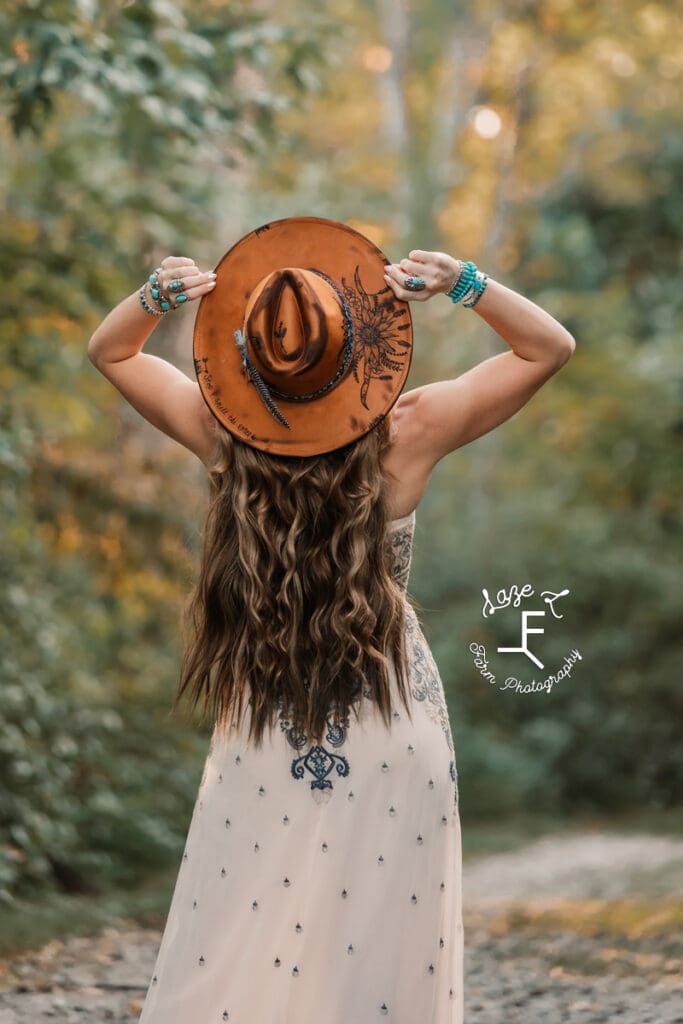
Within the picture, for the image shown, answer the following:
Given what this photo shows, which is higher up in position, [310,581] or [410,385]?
[410,385]

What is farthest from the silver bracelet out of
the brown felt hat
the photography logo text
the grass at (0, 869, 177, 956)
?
the photography logo text

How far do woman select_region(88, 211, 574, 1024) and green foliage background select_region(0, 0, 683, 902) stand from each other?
267cm

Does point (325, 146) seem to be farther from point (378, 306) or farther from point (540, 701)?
point (378, 306)

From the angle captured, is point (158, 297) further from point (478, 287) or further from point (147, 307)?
point (478, 287)

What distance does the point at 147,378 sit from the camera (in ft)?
9.96

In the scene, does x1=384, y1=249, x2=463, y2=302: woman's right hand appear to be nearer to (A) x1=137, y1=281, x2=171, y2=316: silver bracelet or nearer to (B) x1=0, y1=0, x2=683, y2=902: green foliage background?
(A) x1=137, y1=281, x2=171, y2=316: silver bracelet

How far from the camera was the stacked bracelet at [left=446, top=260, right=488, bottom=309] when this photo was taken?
9.11 feet

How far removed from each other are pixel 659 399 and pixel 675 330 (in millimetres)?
1144

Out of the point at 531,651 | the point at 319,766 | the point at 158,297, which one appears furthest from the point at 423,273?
the point at 531,651

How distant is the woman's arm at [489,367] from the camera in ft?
8.99

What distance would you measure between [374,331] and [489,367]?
256 mm

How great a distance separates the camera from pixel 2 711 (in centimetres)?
627

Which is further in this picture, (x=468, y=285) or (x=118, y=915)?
(x=118, y=915)

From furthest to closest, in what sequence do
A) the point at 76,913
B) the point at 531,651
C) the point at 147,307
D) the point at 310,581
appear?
the point at 531,651 → the point at 76,913 → the point at 147,307 → the point at 310,581
